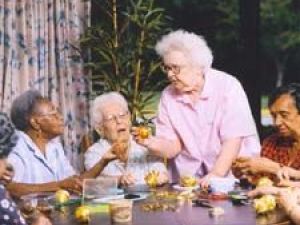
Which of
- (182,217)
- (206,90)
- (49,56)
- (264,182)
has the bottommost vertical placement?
(182,217)

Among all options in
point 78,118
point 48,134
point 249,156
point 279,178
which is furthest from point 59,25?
point 279,178

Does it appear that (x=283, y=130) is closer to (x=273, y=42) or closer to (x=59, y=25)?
(x=59, y=25)

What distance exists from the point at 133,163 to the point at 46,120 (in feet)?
1.57

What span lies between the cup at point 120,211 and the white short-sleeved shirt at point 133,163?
108 cm

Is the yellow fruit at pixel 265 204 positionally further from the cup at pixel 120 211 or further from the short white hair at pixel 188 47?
the short white hair at pixel 188 47

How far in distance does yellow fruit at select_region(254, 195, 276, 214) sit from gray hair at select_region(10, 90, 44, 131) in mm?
1388

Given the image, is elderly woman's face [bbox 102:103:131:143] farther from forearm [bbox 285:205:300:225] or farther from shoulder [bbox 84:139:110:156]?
forearm [bbox 285:205:300:225]

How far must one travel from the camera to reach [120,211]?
9.21 feet

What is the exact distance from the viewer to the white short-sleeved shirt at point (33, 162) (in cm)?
382

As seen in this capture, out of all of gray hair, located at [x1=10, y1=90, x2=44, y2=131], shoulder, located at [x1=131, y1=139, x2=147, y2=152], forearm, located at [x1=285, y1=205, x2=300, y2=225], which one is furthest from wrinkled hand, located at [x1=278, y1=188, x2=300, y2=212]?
gray hair, located at [x1=10, y1=90, x2=44, y2=131]

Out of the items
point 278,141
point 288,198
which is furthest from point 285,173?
point 288,198

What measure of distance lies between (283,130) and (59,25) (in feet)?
7.07

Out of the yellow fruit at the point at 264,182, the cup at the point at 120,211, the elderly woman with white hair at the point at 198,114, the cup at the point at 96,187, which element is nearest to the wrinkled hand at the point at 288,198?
the yellow fruit at the point at 264,182

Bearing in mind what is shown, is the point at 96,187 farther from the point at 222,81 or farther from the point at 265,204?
the point at 222,81
